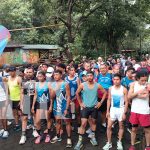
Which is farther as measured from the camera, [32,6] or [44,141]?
[32,6]

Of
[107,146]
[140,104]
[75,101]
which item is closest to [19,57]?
[75,101]

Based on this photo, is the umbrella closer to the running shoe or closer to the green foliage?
the running shoe

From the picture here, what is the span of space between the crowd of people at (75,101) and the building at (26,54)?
19.1 metres

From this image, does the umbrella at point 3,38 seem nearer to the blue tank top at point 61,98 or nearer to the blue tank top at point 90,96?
the blue tank top at point 61,98

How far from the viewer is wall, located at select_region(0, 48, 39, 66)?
86.1 feet

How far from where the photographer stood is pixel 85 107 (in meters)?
5.88

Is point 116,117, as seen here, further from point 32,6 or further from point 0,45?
point 32,6

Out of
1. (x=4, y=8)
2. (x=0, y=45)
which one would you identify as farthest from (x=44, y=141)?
(x=4, y=8)

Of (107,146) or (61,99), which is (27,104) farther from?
(107,146)

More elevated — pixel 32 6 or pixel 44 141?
pixel 32 6

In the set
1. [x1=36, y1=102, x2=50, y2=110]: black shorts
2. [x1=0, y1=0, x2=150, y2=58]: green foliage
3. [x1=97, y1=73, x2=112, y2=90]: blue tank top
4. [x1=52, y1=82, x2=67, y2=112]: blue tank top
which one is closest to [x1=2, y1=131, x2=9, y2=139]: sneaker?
[x1=36, y1=102, x2=50, y2=110]: black shorts

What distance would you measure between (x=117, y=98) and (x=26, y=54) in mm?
23521

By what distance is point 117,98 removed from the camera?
5594mm

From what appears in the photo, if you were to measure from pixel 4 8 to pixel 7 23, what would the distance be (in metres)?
1.57
